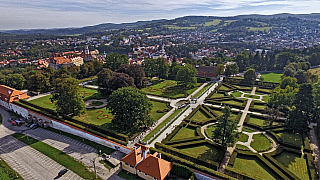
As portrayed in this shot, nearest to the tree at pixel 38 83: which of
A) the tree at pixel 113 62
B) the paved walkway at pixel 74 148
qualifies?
the tree at pixel 113 62

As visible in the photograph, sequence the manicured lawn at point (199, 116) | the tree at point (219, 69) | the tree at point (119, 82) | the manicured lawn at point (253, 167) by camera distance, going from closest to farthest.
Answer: the manicured lawn at point (253, 167) → the manicured lawn at point (199, 116) → the tree at point (119, 82) → the tree at point (219, 69)

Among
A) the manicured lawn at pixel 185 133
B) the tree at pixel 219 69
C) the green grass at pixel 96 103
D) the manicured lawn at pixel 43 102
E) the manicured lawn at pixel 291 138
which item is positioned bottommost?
the manicured lawn at pixel 185 133

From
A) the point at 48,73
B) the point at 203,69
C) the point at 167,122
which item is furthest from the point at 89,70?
the point at 167,122

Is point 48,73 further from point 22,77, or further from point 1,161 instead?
point 1,161

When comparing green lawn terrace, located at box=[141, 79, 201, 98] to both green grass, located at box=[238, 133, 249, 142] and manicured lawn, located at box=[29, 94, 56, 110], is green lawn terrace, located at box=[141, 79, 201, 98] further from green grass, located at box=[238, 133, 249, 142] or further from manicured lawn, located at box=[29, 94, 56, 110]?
manicured lawn, located at box=[29, 94, 56, 110]

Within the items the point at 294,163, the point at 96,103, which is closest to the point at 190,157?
the point at 294,163

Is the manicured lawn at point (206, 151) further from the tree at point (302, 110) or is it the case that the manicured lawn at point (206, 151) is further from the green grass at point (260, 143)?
the tree at point (302, 110)
